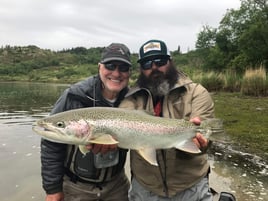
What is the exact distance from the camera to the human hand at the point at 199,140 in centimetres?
319

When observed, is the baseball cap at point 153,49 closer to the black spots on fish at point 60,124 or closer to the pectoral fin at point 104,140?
the pectoral fin at point 104,140

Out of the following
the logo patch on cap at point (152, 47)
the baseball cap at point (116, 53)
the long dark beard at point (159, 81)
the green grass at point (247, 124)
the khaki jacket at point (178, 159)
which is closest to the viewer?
the khaki jacket at point (178, 159)

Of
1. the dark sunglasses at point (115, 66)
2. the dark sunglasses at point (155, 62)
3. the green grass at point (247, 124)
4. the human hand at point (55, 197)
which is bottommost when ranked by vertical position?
the green grass at point (247, 124)

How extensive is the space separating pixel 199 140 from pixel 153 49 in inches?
40.7

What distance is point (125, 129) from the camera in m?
3.19

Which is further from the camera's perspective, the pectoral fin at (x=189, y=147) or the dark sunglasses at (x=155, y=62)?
the dark sunglasses at (x=155, y=62)

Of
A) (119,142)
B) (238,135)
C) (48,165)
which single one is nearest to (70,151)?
(48,165)

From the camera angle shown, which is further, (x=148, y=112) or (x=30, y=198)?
(x=30, y=198)

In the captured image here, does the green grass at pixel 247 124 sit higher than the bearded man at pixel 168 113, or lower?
lower

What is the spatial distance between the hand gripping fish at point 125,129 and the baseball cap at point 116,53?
2.41 feet

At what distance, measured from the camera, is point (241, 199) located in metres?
5.81

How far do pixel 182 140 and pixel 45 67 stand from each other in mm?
122214

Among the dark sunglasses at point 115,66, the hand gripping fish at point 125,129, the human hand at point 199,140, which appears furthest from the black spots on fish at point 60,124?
A: the human hand at point 199,140

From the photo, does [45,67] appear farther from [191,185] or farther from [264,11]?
[191,185]
